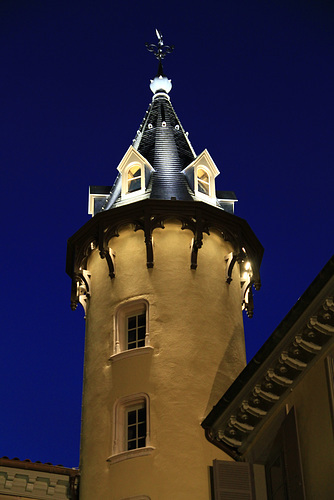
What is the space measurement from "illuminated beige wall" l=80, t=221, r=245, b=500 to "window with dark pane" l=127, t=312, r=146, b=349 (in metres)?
0.61

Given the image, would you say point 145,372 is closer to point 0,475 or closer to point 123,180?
point 0,475

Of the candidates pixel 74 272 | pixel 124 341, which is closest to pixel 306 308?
pixel 124 341

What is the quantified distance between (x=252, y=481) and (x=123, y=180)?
46.6 ft

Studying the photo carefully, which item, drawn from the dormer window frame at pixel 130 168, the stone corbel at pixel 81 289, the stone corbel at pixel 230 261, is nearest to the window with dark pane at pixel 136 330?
the stone corbel at pixel 81 289

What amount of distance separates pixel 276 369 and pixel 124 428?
7438 millimetres

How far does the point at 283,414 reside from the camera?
80.1ft

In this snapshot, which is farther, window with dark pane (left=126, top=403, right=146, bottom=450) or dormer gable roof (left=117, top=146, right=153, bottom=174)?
dormer gable roof (left=117, top=146, right=153, bottom=174)

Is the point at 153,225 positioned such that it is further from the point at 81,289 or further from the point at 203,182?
the point at 203,182

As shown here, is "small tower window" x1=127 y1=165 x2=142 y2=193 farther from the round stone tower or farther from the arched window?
the arched window

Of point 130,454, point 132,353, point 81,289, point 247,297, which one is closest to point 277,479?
point 130,454

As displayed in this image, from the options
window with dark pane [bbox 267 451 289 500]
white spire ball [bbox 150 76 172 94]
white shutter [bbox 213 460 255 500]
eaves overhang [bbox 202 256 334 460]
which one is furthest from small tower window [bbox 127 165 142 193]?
window with dark pane [bbox 267 451 289 500]

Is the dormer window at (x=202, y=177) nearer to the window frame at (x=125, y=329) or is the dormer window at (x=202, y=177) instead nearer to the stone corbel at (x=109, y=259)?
the stone corbel at (x=109, y=259)

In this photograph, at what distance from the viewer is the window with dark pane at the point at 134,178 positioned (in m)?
36.1

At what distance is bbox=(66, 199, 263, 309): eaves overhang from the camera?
33.2 metres
